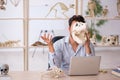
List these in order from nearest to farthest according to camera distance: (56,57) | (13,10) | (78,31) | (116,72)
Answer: (116,72)
(78,31)
(56,57)
(13,10)

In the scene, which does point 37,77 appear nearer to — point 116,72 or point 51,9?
point 116,72


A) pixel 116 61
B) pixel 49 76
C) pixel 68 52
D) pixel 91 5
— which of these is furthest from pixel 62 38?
pixel 116 61

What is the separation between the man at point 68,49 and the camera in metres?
2.53

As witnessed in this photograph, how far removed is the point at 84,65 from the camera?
213 centimetres

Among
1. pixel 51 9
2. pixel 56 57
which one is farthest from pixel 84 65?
pixel 51 9

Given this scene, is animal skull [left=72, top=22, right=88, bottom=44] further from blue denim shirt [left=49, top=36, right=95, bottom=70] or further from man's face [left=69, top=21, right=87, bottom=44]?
blue denim shirt [left=49, top=36, right=95, bottom=70]

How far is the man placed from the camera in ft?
8.29

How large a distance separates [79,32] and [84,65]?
0.39 meters

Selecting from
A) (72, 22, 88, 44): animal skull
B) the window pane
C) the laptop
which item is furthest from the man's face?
the window pane

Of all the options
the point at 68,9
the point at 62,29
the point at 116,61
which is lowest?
the point at 116,61

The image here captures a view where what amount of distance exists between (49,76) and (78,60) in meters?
0.30

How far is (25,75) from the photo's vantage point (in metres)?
2.20

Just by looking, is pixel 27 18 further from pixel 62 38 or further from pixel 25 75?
pixel 25 75

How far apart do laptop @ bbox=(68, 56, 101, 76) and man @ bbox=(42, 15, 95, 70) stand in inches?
13.0
